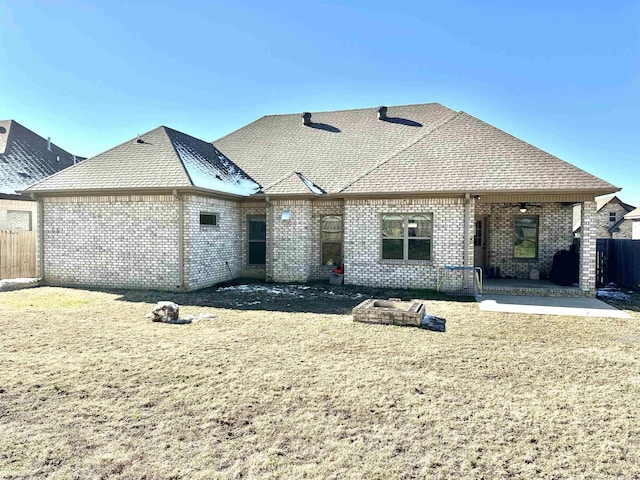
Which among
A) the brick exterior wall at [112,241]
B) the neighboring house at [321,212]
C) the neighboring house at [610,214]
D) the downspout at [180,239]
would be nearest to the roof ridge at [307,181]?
the neighboring house at [321,212]

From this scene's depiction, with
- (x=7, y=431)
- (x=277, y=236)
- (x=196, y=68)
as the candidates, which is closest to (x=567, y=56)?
(x=277, y=236)

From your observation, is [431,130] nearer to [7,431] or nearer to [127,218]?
[127,218]

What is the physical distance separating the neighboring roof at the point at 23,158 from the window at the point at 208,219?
9.92m

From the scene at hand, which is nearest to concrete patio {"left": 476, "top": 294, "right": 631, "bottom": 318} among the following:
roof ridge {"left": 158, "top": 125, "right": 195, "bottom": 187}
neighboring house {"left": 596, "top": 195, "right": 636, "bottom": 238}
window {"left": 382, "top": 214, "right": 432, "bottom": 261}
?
window {"left": 382, "top": 214, "right": 432, "bottom": 261}

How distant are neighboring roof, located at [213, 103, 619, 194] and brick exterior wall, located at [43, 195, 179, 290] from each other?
3769mm

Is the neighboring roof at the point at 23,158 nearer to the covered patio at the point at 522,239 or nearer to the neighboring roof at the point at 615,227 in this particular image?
the covered patio at the point at 522,239

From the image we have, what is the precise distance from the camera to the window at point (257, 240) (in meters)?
14.7

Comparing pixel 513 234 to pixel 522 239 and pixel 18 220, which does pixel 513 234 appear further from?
pixel 18 220

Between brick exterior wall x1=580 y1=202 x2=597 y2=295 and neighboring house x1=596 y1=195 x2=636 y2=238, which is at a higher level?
neighboring house x1=596 y1=195 x2=636 y2=238

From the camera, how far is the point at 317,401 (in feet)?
14.6

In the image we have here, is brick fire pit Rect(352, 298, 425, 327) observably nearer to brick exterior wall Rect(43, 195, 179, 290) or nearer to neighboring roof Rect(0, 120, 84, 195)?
brick exterior wall Rect(43, 195, 179, 290)

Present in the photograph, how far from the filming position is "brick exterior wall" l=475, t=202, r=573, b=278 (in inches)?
557

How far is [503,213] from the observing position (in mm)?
14398

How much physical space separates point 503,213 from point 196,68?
1365 centimetres
